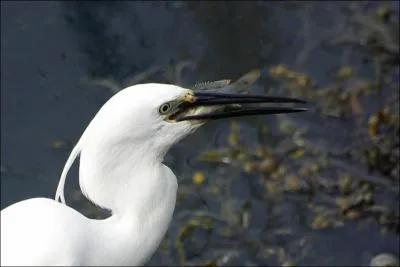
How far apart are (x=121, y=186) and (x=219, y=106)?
288 mm

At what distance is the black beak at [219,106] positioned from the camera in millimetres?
2051

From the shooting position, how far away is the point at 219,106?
2.11 m

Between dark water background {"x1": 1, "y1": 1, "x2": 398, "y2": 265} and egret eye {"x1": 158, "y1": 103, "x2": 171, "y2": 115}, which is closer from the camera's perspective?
egret eye {"x1": 158, "y1": 103, "x2": 171, "y2": 115}

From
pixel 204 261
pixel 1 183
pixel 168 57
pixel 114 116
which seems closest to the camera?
pixel 114 116

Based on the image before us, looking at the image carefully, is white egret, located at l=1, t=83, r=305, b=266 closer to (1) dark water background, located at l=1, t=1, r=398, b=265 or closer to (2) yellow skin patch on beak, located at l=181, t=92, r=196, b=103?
(2) yellow skin patch on beak, located at l=181, t=92, r=196, b=103

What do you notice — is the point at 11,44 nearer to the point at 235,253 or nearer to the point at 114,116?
the point at 235,253

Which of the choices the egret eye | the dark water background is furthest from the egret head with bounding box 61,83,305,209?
the dark water background

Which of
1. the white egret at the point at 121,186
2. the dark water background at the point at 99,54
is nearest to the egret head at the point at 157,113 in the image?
the white egret at the point at 121,186

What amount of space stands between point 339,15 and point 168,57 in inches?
33.0

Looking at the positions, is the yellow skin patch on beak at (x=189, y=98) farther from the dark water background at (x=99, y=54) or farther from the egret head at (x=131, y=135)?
the dark water background at (x=99, y=54)

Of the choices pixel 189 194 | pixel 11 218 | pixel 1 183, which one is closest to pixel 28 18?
pixel 1 183

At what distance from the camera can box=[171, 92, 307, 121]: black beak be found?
205 cm

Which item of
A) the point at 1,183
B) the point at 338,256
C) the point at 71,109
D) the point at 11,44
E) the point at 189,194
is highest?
the point at 11,44

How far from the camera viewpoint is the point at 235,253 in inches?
148
